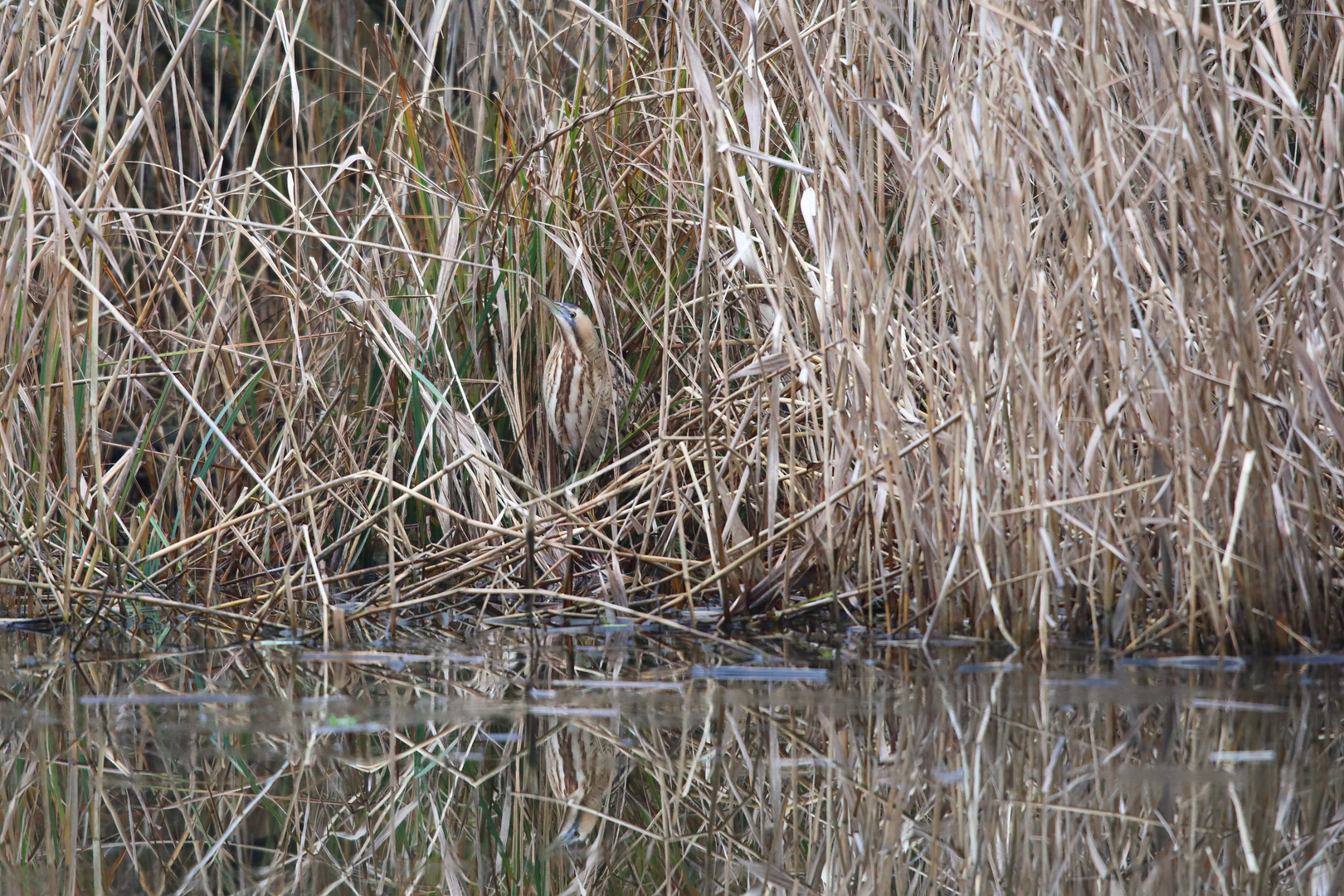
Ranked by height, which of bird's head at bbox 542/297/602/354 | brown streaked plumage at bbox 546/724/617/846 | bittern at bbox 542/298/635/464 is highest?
bird's head at bbox 542/297/602/354

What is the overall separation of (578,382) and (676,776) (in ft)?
4.79

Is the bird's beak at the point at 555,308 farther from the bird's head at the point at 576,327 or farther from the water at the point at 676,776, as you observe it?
the water at the point at 676,776

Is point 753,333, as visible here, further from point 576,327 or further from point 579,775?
point 579,775

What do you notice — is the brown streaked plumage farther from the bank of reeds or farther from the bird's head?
the bird's head

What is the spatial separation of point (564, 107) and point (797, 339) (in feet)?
2.85

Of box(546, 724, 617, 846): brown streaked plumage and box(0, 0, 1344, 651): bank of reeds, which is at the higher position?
box(0, 0, 1344, 651): bank of reeds

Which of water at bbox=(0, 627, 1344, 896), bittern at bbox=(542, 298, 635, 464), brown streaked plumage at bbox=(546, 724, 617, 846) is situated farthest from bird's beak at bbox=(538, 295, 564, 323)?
brown streaked plumage at bbox=(546, 724, 617, 846)

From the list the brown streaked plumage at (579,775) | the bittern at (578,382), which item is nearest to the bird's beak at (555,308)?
the bittern at (578,382)

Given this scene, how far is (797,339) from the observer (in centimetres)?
286

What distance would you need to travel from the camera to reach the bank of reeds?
2.39m

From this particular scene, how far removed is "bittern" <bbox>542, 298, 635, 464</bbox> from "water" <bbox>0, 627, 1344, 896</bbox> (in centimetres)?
87

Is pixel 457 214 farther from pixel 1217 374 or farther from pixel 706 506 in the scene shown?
pixel 1217 374

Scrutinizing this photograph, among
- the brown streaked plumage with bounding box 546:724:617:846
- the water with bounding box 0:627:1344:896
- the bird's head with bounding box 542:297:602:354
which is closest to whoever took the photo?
the water with bounding box 0:627:1344:896

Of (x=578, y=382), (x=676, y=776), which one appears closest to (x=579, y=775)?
(x=676, y=776)
